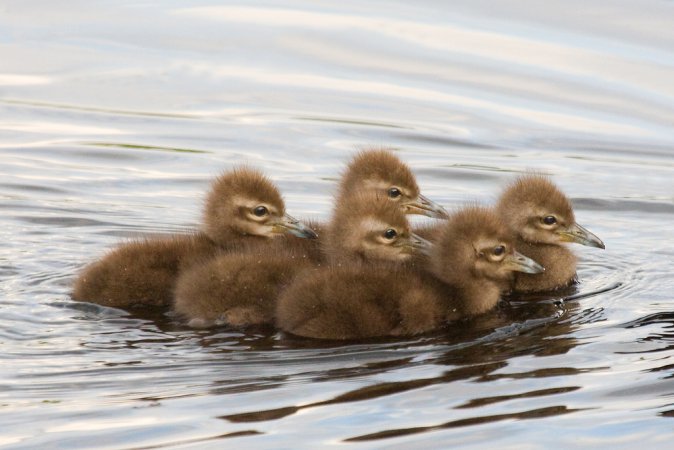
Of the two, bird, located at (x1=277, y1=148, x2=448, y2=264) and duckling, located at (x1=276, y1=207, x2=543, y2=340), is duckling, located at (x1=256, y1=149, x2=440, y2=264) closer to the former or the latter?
bird, located at (x1=277, y1=148, x2=448, y2=264)

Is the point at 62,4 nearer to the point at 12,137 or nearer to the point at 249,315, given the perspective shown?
the point at 12,137

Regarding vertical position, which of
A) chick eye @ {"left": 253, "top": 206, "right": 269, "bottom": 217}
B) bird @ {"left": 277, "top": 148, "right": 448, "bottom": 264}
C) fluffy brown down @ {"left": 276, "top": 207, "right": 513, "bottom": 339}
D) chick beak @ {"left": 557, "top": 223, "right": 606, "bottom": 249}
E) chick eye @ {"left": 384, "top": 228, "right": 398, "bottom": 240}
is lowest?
fluffy brown down @ {"left": 276, "top": 207, "right": 513, "bottom": 339}

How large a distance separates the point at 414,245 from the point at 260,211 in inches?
35.4

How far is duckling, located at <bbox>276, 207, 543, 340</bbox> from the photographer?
7.71m

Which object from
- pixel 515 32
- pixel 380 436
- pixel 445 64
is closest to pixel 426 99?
pixel 445 64

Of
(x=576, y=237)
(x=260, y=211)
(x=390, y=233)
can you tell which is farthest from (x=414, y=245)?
(x=576, y=237)

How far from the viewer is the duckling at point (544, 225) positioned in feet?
30.4

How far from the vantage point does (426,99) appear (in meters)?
14.1

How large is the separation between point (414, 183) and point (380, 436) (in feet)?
11.8

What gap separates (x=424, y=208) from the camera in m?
9.97

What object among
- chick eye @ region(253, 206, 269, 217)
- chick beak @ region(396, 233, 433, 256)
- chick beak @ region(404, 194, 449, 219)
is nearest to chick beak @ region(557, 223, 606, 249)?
chick beak @ region(404, 194, 449, 219)

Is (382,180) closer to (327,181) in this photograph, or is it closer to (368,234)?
(368,234)

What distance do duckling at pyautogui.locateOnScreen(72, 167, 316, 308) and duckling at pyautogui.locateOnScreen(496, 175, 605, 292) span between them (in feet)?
3.91

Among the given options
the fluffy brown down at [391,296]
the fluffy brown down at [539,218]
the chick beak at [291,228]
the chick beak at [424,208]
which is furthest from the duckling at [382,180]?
the fluffy brown down at [391,296]
